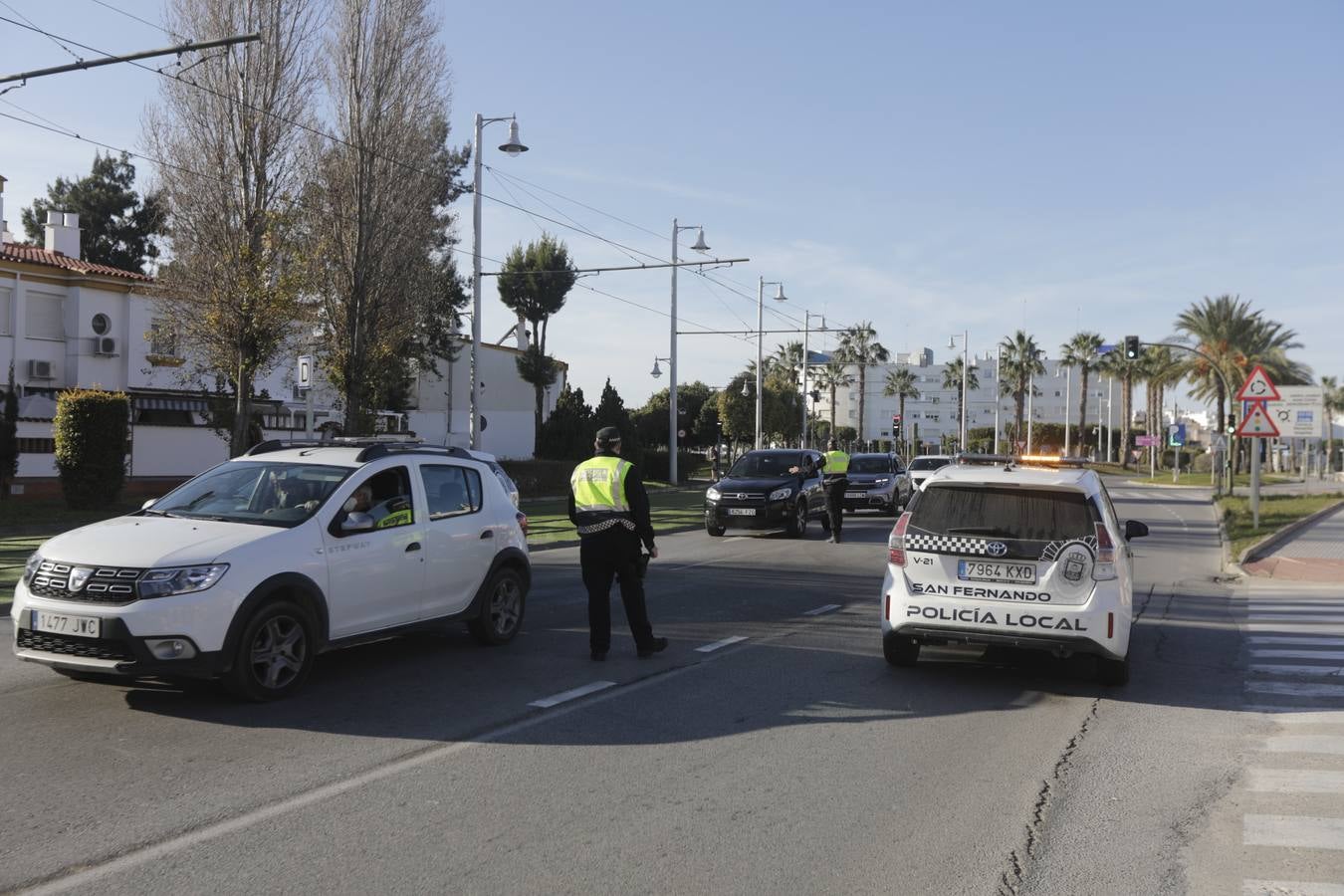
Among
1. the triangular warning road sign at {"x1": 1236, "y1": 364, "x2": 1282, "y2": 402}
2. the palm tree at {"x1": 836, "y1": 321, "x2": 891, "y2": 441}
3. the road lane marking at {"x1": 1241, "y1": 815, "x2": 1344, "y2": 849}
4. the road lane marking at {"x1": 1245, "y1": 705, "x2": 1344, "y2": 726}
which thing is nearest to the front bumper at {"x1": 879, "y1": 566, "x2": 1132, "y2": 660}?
the road lane marking at {"x1": 1245, "y1": 705, "x2": 1344, "y2": 726}

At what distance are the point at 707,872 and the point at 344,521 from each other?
4.18 m

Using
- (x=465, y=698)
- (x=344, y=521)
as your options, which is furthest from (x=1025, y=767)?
(x=344, y=521)

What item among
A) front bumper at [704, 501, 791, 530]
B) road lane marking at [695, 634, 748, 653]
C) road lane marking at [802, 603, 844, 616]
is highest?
front bumper at [704, 501, 791, 530]

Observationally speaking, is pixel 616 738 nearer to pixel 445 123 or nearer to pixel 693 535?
pixel 693 535

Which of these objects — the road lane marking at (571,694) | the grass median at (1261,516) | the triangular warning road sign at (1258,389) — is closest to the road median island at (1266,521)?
the grass median at (1261,516)

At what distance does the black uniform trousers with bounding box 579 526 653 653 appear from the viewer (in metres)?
8.95

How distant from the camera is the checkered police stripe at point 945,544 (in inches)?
332

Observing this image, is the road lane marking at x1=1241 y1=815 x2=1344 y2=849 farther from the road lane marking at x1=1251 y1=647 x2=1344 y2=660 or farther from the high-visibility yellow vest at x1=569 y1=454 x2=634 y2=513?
the road lane marking at x1=1251 y1=647 x2=1344 y2=660

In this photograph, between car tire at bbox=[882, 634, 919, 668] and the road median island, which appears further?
the road median island

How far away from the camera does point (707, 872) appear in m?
4.63

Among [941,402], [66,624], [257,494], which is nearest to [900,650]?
[257,494]

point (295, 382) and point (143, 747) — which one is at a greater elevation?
point (295, 382)

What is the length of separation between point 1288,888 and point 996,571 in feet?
12.5

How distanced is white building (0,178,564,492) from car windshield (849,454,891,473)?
14.7 metres
